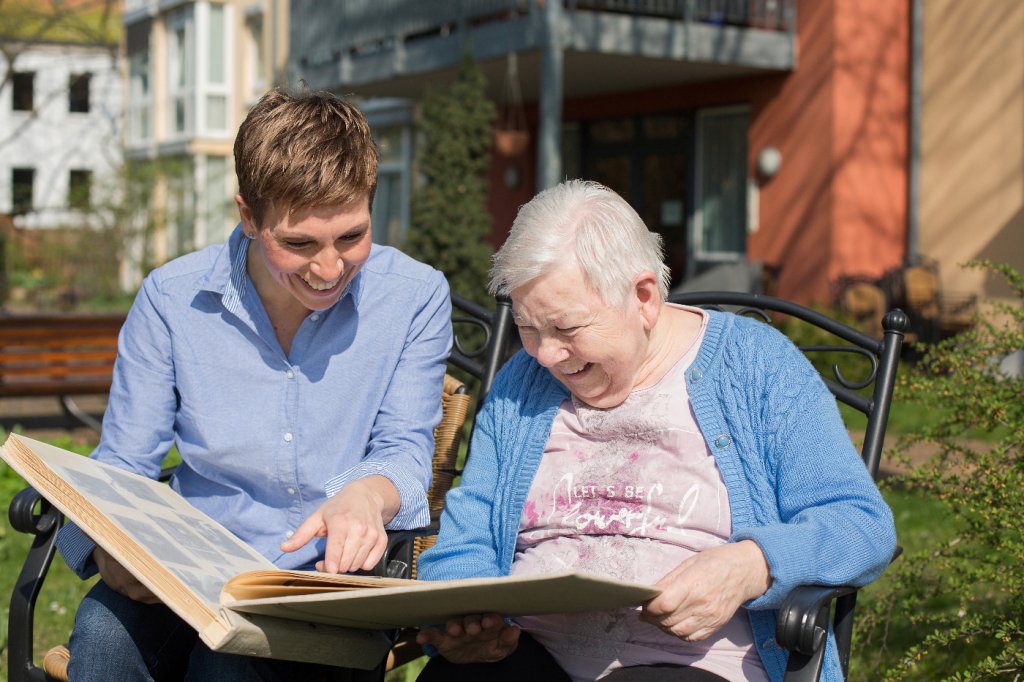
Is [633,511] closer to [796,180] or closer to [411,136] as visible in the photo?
[796,180]

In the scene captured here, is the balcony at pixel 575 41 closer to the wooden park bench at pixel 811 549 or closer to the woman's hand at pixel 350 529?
the wooden park bench at pixel 811 549

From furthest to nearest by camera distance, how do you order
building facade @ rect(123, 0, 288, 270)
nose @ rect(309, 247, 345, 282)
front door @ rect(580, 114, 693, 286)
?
building facade @ rect(123, 0, 288, 270), front door @ rect(580, 114, 693, 286), nose @ rect(309, 247, 345, 282)

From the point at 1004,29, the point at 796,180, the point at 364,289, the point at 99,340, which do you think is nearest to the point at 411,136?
the point at 796,180

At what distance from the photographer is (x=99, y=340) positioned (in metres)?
7.89

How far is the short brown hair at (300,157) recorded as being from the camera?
2.17 metres

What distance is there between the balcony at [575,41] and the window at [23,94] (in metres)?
24.1

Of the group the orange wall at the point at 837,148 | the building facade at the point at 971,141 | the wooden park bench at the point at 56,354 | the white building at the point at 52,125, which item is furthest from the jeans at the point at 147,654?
the white building at the point at 52,125

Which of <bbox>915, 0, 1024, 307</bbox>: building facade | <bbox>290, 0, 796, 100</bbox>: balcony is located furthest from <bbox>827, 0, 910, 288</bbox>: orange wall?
<bbox>290, 0, 796, 100</bbox>: balcony

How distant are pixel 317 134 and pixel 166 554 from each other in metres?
0.81

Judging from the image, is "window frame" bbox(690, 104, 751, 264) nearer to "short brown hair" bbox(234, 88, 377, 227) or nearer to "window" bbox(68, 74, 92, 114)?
"short brown hair" bbox(234, 88, 377, 227)

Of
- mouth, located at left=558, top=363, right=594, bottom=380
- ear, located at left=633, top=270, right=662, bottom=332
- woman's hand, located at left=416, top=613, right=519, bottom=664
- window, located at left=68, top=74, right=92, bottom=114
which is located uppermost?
window, located at left=68, top=74, right=92, bottom=114

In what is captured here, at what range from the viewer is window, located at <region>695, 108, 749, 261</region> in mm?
13828

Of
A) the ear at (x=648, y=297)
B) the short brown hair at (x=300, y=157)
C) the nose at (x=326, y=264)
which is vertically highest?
the short brown hair at (x=300, y=157)

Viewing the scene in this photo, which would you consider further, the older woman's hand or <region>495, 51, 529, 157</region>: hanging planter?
<region>495, 51, 529, 157</region>: hanging planter
